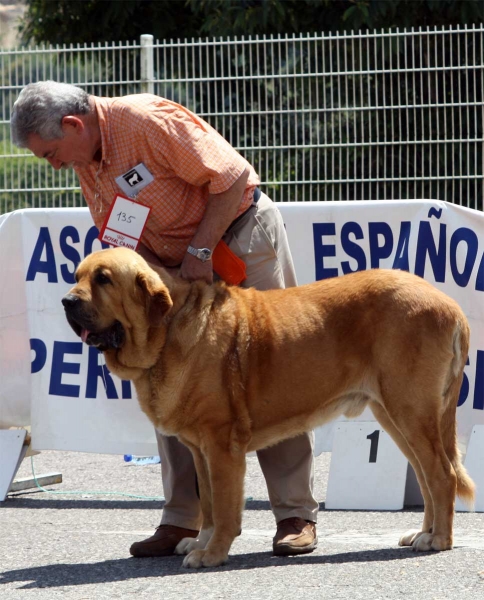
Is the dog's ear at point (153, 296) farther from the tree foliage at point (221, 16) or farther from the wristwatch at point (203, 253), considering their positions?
the tree foliage at point (221, 16)

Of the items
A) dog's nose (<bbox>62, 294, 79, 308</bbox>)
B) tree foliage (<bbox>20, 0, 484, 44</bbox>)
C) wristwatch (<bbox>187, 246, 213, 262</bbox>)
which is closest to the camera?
dog's nose (<bbox>62, 294, 79, 308</bbox>)

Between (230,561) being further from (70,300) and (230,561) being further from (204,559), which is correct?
(70,300)

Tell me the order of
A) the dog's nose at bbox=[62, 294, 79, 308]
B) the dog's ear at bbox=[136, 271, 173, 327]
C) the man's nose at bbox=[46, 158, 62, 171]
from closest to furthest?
1. the dog's nose at bbox=[62, 294, 79, 308]
2. the dog's ear at bbox=[136, 271, 173, 327]
3. the man's nose at bbox=[46, 158, 62, 171]

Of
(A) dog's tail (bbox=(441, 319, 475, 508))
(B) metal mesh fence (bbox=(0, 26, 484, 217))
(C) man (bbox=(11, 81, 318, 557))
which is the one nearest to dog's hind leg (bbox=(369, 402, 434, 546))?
(A) dog's tail (bbox=(441, 319, 475, 508))

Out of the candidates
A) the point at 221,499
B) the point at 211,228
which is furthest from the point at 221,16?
the point at 221,499

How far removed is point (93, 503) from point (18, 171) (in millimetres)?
3794

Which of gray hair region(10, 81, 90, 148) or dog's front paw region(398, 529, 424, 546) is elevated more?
gray hair region(10, 81, 90, 148)

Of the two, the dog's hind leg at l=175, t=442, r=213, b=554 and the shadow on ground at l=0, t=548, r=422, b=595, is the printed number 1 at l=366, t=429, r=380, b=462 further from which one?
the dog's hind leg at l=175, t=442, r=213, b=554

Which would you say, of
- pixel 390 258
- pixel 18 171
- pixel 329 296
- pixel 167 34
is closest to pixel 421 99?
pixel 390 258

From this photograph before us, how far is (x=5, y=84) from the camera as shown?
8.64 m

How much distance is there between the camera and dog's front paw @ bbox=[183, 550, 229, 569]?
4.05m

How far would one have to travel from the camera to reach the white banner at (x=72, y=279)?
5.66 m

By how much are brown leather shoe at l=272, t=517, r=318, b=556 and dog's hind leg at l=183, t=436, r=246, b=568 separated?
0.28m

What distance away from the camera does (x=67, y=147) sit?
437cm
